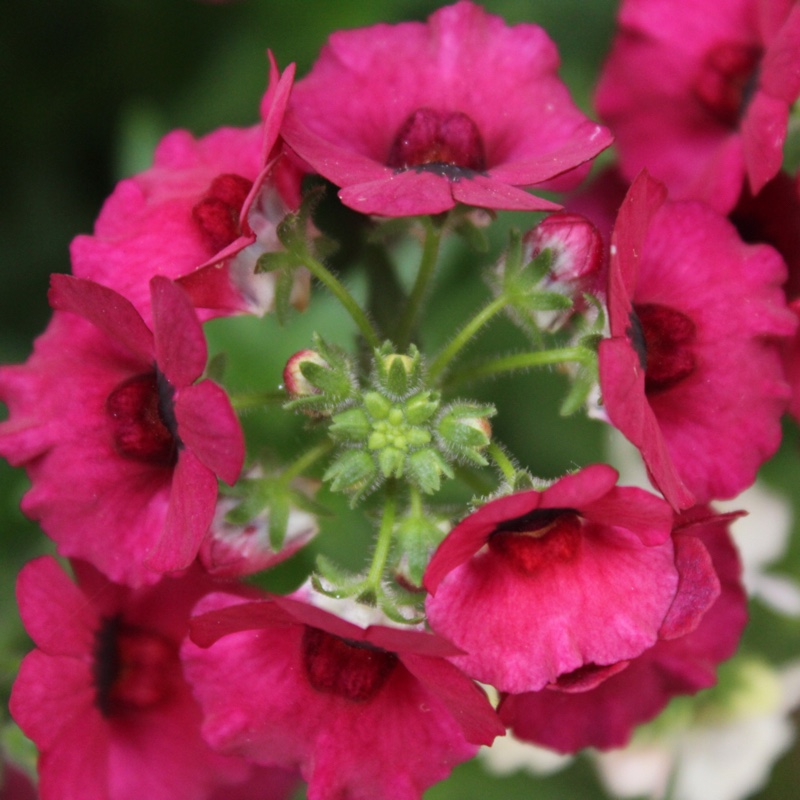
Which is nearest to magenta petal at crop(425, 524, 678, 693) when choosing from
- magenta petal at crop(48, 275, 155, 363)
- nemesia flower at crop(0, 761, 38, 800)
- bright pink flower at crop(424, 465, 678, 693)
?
bright pink flower at crop(424, 465, 678, 693)

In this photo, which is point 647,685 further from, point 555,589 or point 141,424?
point 141,424

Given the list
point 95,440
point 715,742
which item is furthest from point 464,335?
point 715,742

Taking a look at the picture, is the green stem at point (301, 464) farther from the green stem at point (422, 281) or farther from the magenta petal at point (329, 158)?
the magenta petal at point (329, 158)

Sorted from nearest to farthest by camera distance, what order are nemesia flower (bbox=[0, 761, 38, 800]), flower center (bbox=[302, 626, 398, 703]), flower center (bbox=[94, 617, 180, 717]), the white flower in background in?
1. flower center (bbox=[302, 626, 398, 703])
2. flower center (bbox=[94, 617, 180, 717])
3. nemesia flower (bbox=[0, 761, 38, 800])
4. the white flower in background

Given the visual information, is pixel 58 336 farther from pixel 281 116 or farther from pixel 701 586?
pixel 701 586

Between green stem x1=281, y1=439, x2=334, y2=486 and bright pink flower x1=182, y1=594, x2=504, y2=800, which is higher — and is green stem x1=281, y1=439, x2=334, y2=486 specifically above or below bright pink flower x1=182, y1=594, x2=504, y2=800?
above

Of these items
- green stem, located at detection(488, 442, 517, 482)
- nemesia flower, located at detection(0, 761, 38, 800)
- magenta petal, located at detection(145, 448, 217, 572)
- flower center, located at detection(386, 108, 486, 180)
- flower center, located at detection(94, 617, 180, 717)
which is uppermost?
flower center, located at detection(386, 108, 486, 180)

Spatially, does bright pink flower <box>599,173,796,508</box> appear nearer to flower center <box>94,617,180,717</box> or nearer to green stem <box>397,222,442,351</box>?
green stem <box>397,222,442,351</box>
